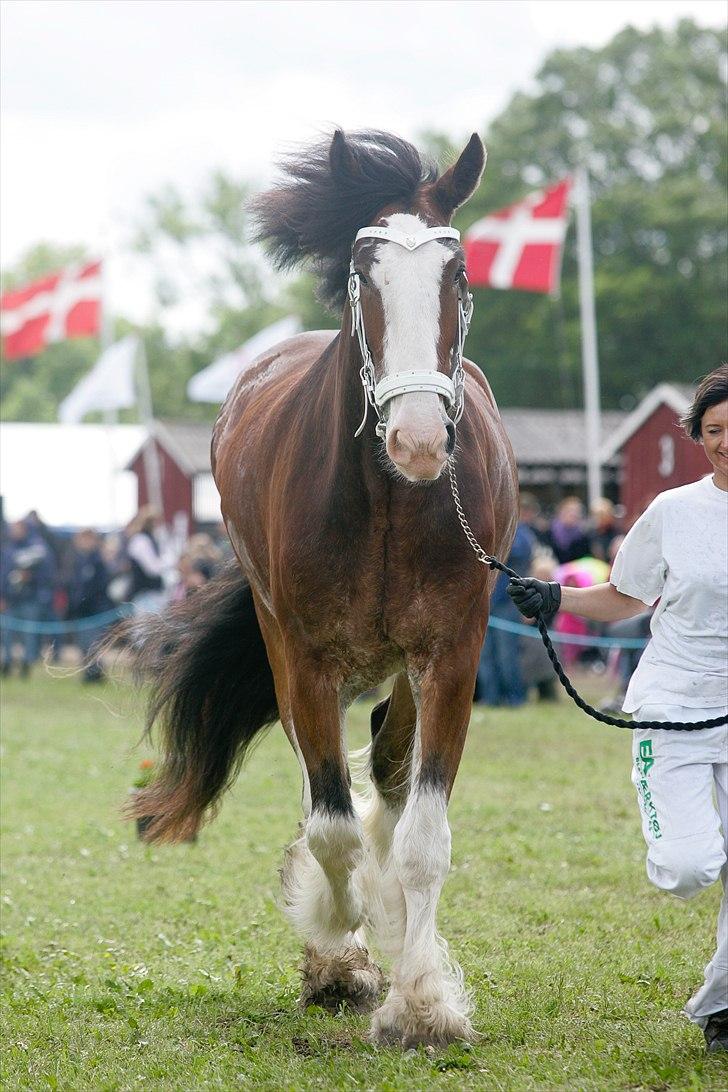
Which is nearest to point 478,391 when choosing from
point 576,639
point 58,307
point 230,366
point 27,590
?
point 576,639

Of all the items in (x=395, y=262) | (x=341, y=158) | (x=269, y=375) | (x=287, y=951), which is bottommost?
(x=287, y=951)

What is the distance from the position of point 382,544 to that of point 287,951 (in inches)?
94.3

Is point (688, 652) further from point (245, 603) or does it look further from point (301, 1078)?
point (245, 603)

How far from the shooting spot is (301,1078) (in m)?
4.30

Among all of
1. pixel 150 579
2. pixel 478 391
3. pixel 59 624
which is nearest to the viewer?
pixel 478 391

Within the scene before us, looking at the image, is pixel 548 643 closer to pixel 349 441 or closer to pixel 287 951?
pixel 349 441

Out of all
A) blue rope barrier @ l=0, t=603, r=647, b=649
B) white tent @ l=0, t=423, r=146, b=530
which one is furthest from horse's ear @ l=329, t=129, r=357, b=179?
→ white tent @ l=0, t=423, r=146, b=530

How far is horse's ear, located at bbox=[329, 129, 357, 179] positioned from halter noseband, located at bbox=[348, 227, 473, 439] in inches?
10.8

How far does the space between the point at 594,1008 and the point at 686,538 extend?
1.76 m

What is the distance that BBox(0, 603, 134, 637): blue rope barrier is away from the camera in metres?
19.3

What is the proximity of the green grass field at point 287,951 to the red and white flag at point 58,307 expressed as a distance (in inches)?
719

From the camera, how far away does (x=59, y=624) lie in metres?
20.3

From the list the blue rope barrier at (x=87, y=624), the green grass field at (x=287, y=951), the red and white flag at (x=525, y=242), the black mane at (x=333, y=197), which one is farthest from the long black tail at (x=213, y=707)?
the red and white flag at (x=525, y=242)

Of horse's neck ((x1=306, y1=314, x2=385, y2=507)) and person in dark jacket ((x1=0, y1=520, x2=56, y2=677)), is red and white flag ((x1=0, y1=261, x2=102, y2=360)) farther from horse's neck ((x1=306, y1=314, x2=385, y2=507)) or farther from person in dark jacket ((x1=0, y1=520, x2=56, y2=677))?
horse's neck ((x1=306, y1=314, x2=385, y2=507))
